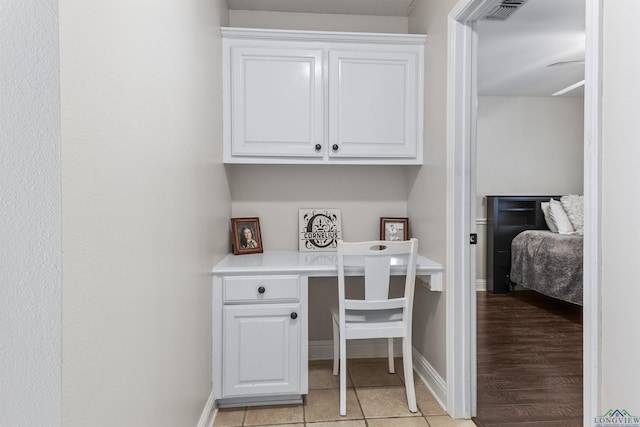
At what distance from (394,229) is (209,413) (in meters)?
1.69

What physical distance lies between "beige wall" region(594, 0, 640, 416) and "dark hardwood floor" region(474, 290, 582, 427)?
116 cm

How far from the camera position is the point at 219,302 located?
6.87ft

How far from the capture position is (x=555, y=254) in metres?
3.92

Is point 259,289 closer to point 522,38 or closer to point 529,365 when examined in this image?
point 529,365

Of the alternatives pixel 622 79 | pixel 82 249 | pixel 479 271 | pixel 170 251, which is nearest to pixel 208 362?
pixel 170 251

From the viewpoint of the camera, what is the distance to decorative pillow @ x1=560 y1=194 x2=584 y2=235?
4340 millimetres

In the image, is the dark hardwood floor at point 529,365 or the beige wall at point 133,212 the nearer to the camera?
the beige wall at point 133,212

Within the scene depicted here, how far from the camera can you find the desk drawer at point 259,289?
6.88 ft

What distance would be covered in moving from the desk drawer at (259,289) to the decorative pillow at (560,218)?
367 cm

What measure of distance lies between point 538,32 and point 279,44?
219cm

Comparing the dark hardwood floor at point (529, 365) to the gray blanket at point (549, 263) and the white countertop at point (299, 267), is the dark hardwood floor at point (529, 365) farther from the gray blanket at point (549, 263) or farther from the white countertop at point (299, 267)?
the white countertop at point (299, 267)

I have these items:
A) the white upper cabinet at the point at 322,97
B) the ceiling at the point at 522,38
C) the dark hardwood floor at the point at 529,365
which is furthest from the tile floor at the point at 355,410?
the ceiling at the point at 522,38

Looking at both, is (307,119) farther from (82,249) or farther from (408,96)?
(82,249)

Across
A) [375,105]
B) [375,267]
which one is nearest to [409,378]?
[375,267]
